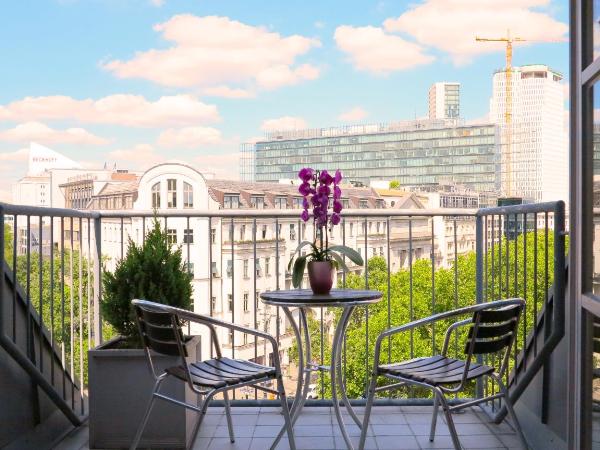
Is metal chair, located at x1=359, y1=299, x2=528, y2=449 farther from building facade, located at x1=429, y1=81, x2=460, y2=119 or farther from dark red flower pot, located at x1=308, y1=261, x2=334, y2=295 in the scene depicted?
building facade, located at x1=429, y1=81, x2=460, y2=119

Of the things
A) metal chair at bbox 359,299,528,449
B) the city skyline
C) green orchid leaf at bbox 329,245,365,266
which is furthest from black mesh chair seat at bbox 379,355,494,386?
the city skyline

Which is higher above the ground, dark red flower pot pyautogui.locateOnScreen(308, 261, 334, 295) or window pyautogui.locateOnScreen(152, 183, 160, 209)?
window pyautogui.locateOnScreen(152, 183, 160, 209)

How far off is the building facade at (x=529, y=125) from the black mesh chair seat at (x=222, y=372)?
280ft

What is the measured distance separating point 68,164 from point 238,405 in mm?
84089

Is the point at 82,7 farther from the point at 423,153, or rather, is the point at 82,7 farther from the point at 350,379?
the point at 350,379

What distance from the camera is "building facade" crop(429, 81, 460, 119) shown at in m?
91.2

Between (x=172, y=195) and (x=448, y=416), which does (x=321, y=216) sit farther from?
(x=172, y=195)

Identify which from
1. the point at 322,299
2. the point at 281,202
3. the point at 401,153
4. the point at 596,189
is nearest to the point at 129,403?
the point at 322,299

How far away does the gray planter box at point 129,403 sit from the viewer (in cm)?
280

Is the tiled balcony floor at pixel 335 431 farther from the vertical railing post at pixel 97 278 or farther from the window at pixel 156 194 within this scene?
the window at pixel 156 194

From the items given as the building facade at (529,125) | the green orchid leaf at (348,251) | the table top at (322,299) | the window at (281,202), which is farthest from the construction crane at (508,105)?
the table top at (322,299)

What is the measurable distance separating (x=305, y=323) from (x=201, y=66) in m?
74.7

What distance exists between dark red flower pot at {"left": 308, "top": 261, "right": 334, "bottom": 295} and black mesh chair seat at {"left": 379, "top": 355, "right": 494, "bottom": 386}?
18.1 inches

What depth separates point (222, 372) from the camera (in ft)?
8.20
